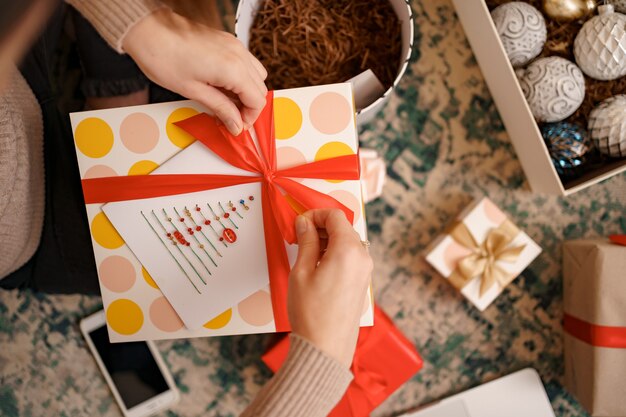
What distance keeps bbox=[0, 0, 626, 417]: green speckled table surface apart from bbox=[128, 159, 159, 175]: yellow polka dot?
1.36ft

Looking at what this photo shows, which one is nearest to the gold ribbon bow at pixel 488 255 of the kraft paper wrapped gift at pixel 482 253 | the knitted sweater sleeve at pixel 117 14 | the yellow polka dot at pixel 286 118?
the kraft paper wrapped gift at pixel 482 253

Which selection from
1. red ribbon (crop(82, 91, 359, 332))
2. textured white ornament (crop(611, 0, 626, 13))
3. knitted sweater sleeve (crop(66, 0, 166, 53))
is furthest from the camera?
textured white ornament (crop(611, 0, 626, 13))

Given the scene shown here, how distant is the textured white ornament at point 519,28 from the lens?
784mm

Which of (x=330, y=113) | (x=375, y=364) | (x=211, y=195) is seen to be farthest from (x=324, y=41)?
(x=375, y=364)

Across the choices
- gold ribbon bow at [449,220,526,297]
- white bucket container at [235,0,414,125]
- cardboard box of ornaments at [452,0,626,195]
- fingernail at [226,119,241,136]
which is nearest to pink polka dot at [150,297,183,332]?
fingernail at [226,119,241,136]

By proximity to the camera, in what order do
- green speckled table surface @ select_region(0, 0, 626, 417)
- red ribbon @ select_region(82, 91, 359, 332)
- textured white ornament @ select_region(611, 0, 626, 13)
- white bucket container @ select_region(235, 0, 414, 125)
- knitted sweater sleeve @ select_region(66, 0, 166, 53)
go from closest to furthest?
knitted sweater sleeve @ select_region(66, 0, 166, 53) < red ribbon @ select_region(82, 91, 359, 332) < white bucket container @ select_region(235, 0, 414, 125) < textured white ornament @ select_region(611, 0, 626, 13) < green speckled table surface @ select_region(0, 0, 626, 417)

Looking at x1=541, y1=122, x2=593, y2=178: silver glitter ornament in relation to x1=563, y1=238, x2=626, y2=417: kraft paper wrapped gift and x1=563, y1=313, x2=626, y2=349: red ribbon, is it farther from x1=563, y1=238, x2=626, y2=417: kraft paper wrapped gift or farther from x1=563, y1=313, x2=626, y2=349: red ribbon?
x1=563, y1=313, x2=626, y2=349: red ribbon

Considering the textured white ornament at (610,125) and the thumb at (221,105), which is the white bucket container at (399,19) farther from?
the textured white ornament at (610,125)

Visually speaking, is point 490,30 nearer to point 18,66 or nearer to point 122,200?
point 122,200

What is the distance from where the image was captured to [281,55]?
0.79m

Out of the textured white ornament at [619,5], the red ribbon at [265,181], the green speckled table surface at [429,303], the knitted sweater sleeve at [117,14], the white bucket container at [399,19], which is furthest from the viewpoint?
the green speckled table surface at [429,303]

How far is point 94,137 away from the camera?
63 cm

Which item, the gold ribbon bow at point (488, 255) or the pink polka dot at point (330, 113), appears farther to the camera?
the gold ribbon bow at point (488, 255)

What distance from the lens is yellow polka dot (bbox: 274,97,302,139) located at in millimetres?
623
